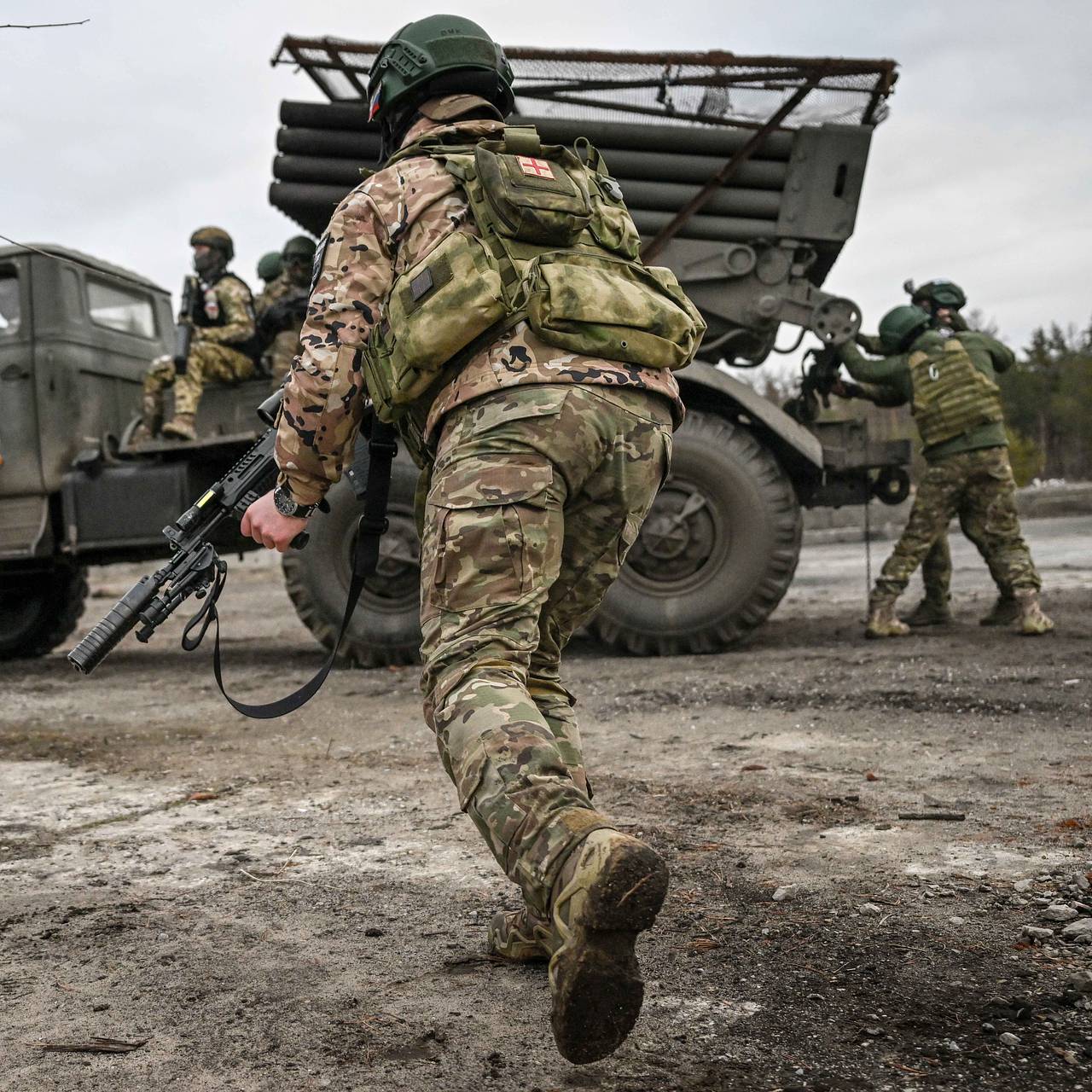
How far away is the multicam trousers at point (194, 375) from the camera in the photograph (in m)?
6.71

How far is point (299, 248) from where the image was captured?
272 inches

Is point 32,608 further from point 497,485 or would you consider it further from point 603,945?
point 603,945

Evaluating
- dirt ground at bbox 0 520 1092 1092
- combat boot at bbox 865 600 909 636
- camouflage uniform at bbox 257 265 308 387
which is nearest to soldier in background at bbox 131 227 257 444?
camouflage uniform at bbox 257 265 308 387

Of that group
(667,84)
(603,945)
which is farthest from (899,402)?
(603,945)

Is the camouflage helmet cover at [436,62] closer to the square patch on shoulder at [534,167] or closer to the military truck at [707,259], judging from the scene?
the square patch on shoulder at [534,167]

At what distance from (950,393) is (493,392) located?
16.8 ft

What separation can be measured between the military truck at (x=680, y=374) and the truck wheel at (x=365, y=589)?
11 mm

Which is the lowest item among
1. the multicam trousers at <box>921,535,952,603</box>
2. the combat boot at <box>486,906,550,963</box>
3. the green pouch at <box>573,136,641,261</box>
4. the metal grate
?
the combat boot at <box>486,906,550,963</box>

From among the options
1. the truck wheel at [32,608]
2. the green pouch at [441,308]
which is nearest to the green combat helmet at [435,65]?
the green pouch at [441,308]

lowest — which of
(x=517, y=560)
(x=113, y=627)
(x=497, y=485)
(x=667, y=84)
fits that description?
(x=113, y=627)

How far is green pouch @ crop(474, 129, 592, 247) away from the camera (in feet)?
6.87

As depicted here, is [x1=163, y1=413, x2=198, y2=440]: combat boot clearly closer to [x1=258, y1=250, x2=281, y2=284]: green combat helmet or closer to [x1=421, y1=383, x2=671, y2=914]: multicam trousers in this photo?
[x1=258, y1=250, x2=281, y2=284]: green combat helmet

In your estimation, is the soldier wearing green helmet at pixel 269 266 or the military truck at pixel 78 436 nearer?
the military truck at pixel 78 436

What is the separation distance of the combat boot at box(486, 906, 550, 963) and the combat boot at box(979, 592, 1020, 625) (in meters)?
5.21
